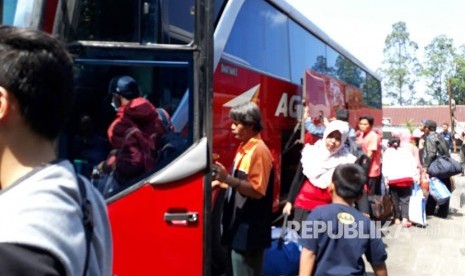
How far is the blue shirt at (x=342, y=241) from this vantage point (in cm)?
349

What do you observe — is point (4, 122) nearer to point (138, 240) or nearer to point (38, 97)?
point (38, 97)

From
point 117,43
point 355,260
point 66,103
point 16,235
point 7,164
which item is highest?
point 117,43

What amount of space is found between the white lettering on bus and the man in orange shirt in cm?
315

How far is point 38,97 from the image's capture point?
1.33 m

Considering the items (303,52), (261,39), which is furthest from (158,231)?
(303,52)

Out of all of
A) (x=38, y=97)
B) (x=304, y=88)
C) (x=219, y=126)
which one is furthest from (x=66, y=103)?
(x=304, y=88)

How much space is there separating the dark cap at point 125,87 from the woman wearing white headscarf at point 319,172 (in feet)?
7.77

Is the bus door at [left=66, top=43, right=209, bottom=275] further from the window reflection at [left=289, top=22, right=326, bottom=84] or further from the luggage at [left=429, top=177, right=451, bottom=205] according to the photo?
the luggage at [left=429, top=177, right=451, bottom=205]

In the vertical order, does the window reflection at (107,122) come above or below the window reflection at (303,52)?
below

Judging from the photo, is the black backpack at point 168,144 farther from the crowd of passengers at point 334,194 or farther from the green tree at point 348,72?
the green tree at point 348,72

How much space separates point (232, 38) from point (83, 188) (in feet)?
16.1

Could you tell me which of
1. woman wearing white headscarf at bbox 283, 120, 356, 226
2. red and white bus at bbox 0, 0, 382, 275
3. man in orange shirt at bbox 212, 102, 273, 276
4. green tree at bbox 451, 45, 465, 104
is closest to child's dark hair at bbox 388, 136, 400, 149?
woman wearing white headscarf at bbox 283, 120, 356, 226

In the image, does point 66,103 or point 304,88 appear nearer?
point 66,103

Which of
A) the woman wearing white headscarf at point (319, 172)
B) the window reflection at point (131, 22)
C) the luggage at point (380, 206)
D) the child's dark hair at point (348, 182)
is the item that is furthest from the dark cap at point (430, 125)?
the window reflection at point (131, 22)
